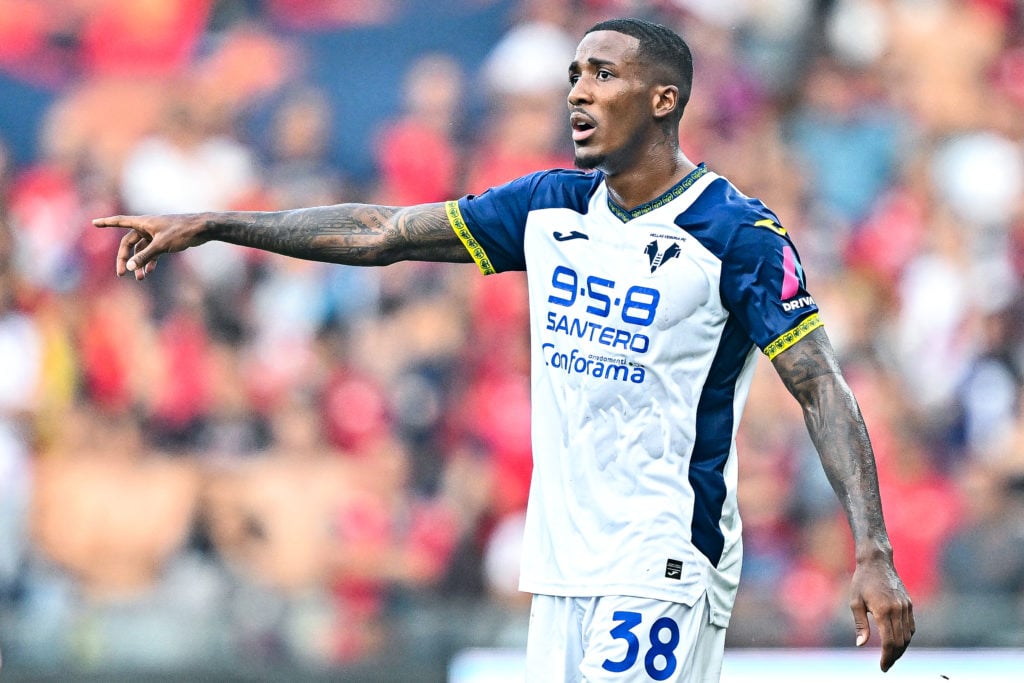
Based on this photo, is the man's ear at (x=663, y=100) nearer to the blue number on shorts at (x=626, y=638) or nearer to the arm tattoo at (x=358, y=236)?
the arm tattoo at (x=358, y=236)

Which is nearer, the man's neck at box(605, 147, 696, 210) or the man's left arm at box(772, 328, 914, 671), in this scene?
the man's left arm at box(772, 328, 914, 671)

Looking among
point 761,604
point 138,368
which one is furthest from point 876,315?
point 138,368

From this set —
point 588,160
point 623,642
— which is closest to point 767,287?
point 588,160

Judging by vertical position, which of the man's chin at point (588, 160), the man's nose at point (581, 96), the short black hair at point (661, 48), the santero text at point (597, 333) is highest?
the short black hair at point (661, 48)

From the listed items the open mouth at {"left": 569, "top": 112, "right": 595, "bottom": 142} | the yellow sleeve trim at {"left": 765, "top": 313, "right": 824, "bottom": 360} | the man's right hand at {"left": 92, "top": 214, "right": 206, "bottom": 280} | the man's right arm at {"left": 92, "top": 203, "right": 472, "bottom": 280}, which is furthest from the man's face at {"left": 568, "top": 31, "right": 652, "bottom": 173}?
the man's right hand at {"left": 92, "top": 214, "right": 206, "bottom": 280}

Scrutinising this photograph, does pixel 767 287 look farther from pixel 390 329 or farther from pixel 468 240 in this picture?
pixel 390 329

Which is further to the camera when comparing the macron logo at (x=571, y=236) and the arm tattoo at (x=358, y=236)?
the arm tattoo at (x=358, y=236)

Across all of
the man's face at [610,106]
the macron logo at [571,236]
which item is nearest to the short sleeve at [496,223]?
the macron logo at [571,236]

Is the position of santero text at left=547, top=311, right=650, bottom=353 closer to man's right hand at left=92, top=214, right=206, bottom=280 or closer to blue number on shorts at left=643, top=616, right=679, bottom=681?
blue number on shorts at left=643, top=616, right=679, bottom=681

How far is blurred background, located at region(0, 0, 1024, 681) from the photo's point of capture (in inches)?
345

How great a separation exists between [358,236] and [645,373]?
3.48 ft

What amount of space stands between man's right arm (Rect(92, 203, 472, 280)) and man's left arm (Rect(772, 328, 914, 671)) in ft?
3.75

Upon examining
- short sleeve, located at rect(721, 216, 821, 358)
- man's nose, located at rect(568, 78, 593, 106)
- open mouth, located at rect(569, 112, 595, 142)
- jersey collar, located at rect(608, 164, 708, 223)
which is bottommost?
short sleeve, located at rect(721, 216, 821, 358)

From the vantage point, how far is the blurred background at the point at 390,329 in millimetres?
8758
